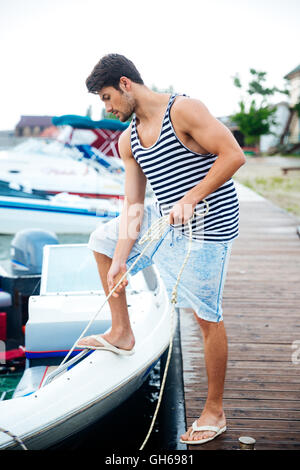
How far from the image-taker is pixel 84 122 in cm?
1045

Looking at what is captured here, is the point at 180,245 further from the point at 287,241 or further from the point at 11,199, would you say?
the point at 11,199

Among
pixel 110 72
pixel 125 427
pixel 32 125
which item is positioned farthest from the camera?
pixel 32 125

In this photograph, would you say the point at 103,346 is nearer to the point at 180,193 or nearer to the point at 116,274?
the point at 116,274

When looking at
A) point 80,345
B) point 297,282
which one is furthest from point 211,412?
point 297,282

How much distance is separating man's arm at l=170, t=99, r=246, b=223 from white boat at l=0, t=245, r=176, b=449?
979mm

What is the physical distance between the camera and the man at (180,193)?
1964 mm

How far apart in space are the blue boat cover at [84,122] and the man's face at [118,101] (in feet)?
27.4

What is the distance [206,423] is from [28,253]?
8.16 ft

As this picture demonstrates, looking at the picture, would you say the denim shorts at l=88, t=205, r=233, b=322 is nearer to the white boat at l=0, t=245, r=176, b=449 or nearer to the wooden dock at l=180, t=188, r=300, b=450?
the white boat at l=0, t=245, r=176, b=449

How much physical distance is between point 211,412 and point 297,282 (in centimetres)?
312

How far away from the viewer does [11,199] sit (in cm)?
959

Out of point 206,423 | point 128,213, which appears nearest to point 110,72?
point 128,213

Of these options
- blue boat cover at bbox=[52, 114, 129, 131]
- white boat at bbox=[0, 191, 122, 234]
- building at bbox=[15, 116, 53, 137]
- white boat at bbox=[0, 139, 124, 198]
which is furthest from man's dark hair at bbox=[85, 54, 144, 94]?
building at bbox=[15, 116, 53, 137]

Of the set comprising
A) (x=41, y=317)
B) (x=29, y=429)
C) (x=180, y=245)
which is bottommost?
(x=29, y=429)
